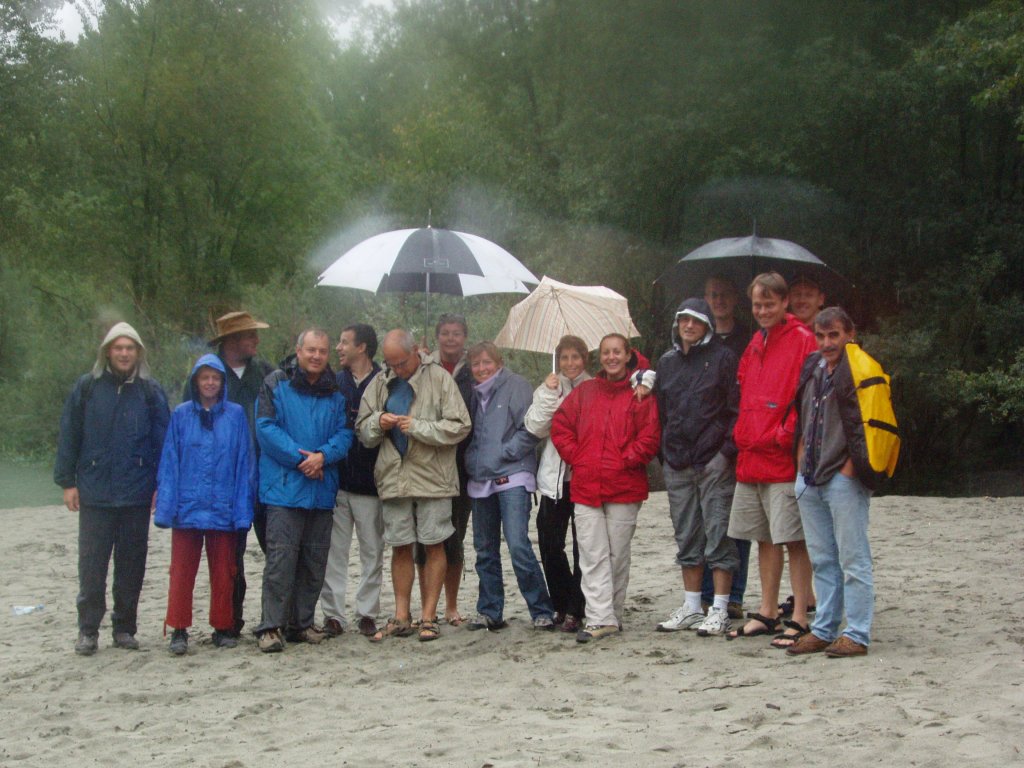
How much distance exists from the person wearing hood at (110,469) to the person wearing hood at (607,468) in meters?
2.51

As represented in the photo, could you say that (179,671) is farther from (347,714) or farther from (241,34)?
(241,34)

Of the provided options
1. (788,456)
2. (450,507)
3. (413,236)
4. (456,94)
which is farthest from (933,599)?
(456,94)

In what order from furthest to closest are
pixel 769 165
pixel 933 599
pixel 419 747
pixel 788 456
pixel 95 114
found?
pixel 95 114
pixel 769 165
pixel 933 599
pixel 788 456
pixel 419 747

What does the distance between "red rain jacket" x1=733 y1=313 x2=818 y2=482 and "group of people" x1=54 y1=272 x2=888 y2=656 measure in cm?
2

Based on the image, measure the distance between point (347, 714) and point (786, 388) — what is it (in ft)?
9.45

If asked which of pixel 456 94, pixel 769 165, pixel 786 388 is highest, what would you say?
pixel 456 94

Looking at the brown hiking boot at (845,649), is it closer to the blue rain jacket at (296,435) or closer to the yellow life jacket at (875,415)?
the yellow life jacket at (875,415)

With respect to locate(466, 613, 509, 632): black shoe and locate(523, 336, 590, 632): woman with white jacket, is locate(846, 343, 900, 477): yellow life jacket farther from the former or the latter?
locate(466, 613, 509, 632): black shoe

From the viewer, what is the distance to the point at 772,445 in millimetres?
6477

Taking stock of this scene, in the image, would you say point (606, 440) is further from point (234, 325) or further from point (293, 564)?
point (234, 325)

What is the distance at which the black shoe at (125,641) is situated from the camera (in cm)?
732

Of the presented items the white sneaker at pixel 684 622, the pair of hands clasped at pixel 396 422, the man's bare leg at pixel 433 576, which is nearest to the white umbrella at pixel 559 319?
the pair of hands clasped at pixel 396 422

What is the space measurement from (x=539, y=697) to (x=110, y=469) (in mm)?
3012

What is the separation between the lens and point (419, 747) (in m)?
5.09
